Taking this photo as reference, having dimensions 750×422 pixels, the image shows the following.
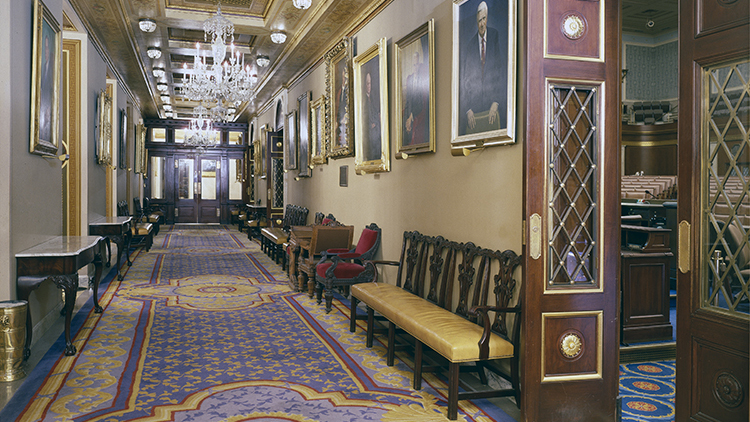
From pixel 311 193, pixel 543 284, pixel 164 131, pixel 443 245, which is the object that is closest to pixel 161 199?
pixel 164 131

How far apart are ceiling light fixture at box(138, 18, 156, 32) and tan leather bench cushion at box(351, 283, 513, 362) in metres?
6.18

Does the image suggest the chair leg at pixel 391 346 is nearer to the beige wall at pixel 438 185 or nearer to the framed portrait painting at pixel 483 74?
the beige wall at pixel 438 185

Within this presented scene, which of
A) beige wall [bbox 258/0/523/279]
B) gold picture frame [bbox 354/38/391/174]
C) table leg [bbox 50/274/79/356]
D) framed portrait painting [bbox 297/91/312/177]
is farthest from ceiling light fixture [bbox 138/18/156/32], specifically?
table leg [bbox 50/274/79/356]

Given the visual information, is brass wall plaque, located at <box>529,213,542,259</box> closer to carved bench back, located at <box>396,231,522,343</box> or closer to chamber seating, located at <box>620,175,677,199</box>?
carved bench back, located at <box>396,231,522,343</box>

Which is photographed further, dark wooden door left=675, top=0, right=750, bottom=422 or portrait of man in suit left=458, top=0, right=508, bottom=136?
portrait of man in suit left=458, top=0, right=508, bottom=136

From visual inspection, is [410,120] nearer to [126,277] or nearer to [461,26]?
[461,26]

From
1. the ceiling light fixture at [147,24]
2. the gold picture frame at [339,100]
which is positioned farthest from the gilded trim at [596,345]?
the ceiling light fixture at [147,24]

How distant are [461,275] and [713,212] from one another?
196 centimetres

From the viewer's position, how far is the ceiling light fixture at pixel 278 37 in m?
8.80

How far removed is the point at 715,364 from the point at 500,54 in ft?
8.00

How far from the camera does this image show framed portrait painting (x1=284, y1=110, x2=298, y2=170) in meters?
11.3

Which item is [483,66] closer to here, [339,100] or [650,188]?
[339,100]

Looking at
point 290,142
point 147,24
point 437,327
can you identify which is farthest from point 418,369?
point 290,142

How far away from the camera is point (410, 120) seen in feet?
18.8
